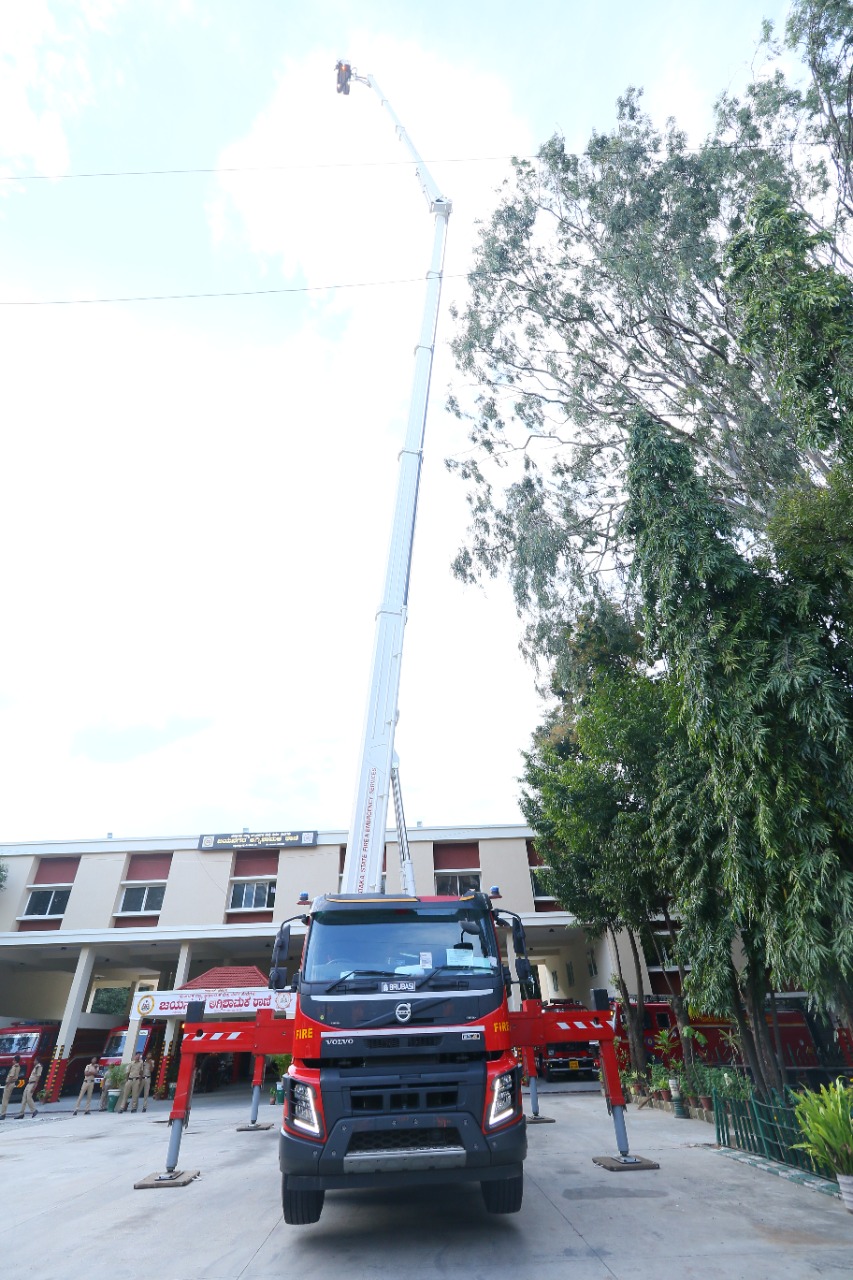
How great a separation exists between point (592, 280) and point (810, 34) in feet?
18.4

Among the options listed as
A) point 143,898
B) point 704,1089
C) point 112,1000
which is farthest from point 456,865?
point 112,1000

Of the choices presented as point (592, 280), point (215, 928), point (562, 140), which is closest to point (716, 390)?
point (592, 280)

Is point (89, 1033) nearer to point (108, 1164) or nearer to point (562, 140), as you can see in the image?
point (108, 1164)

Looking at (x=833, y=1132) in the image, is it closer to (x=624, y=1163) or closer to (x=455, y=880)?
(x=624, y=1163)

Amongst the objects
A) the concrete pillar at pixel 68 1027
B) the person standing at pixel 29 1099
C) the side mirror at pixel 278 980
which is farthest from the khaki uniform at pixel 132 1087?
the side mirror at pixel 278 980

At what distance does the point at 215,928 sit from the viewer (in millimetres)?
23531

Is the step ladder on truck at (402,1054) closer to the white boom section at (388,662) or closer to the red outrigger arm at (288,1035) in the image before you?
the red outrigger arm at (288,1035)

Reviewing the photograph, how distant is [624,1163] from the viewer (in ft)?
24.7

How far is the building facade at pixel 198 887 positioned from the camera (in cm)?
2378

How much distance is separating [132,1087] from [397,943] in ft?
63.7

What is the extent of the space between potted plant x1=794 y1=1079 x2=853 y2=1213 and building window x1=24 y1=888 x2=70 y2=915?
81.8 feet

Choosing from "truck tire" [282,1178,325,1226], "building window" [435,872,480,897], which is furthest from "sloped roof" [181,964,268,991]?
"truck tire" [282,1178,325,1226]

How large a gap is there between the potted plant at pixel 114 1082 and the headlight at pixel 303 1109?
19572 millimetres

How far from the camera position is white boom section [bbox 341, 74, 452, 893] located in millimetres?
8406
